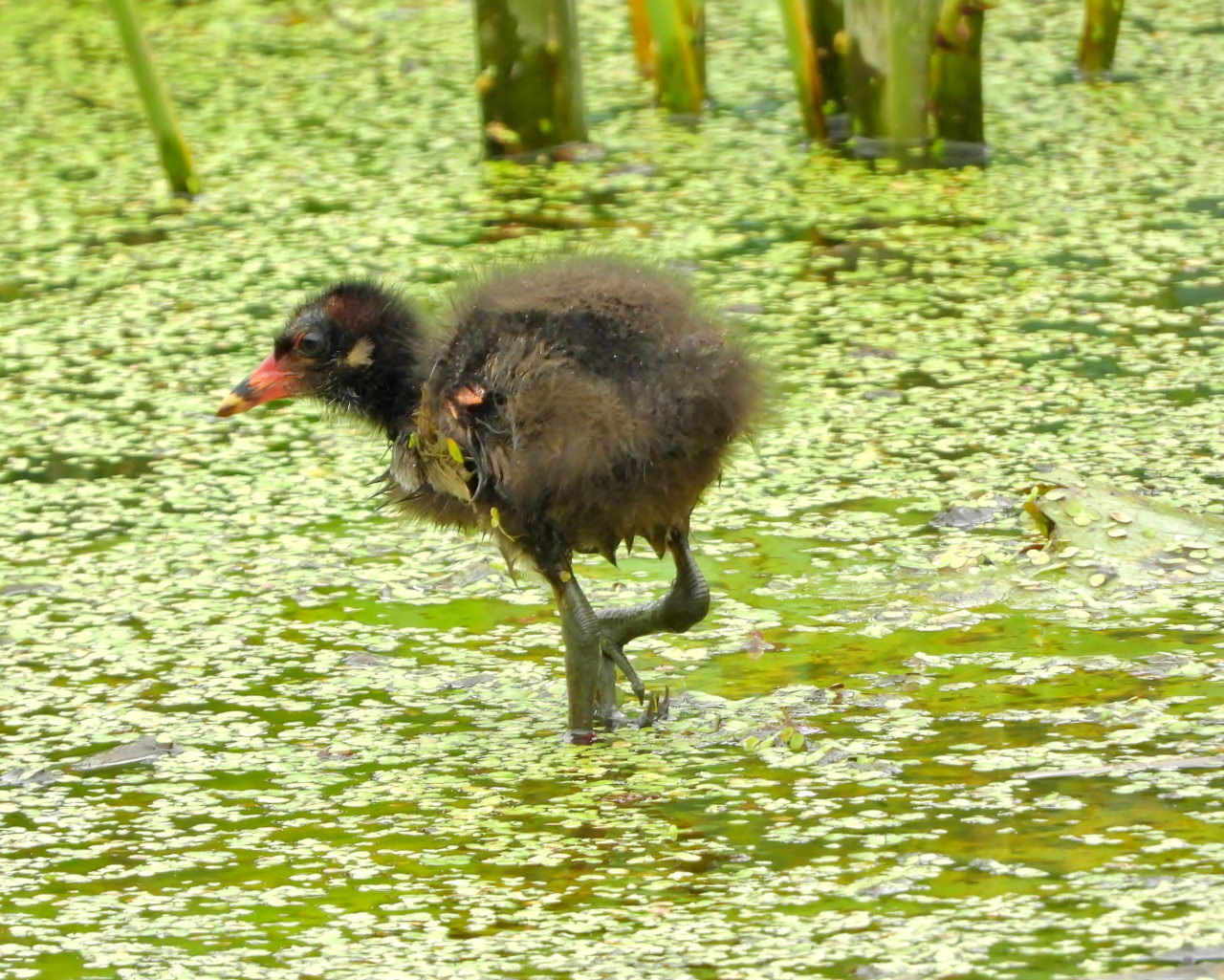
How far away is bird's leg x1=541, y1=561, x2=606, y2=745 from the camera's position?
4.02m

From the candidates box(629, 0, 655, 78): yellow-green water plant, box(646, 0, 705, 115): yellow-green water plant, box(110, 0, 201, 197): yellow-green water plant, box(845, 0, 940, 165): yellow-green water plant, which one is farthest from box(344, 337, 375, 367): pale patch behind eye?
box(629, 0, 655, 78): yellow-green water plant

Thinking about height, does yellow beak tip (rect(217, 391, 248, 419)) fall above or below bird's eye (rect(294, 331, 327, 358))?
below

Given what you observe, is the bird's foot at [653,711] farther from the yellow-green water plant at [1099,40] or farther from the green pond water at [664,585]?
the yellow-green water plant at [1099,40]

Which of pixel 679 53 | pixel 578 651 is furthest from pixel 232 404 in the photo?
pixel 679 53

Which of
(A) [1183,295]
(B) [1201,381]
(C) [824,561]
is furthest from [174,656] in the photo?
(A) [1183,295]

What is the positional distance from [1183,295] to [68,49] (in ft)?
19.1

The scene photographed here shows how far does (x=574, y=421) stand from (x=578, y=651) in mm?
514

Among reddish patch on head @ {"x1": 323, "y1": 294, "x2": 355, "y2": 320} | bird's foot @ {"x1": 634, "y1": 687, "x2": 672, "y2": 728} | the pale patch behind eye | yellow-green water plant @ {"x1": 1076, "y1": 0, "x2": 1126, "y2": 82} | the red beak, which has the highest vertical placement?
reddish patch on head @ {"x1": 323, "y1": 294, "x2": 355, "y2": 320}

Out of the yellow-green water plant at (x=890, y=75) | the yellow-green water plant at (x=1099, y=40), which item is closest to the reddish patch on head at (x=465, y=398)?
the yellow-green water plant at (x=890, y=75)

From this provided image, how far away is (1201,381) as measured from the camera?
5.63 metres

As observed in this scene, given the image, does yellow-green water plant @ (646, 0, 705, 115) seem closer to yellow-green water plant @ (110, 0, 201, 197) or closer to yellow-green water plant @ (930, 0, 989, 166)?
yellow-green water plant @ (930, 0, 989, 166)

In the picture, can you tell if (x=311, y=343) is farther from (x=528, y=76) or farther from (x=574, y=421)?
(x=528, y=76)

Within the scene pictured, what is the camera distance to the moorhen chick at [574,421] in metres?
3.79

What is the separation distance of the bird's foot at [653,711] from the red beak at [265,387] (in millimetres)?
1025
